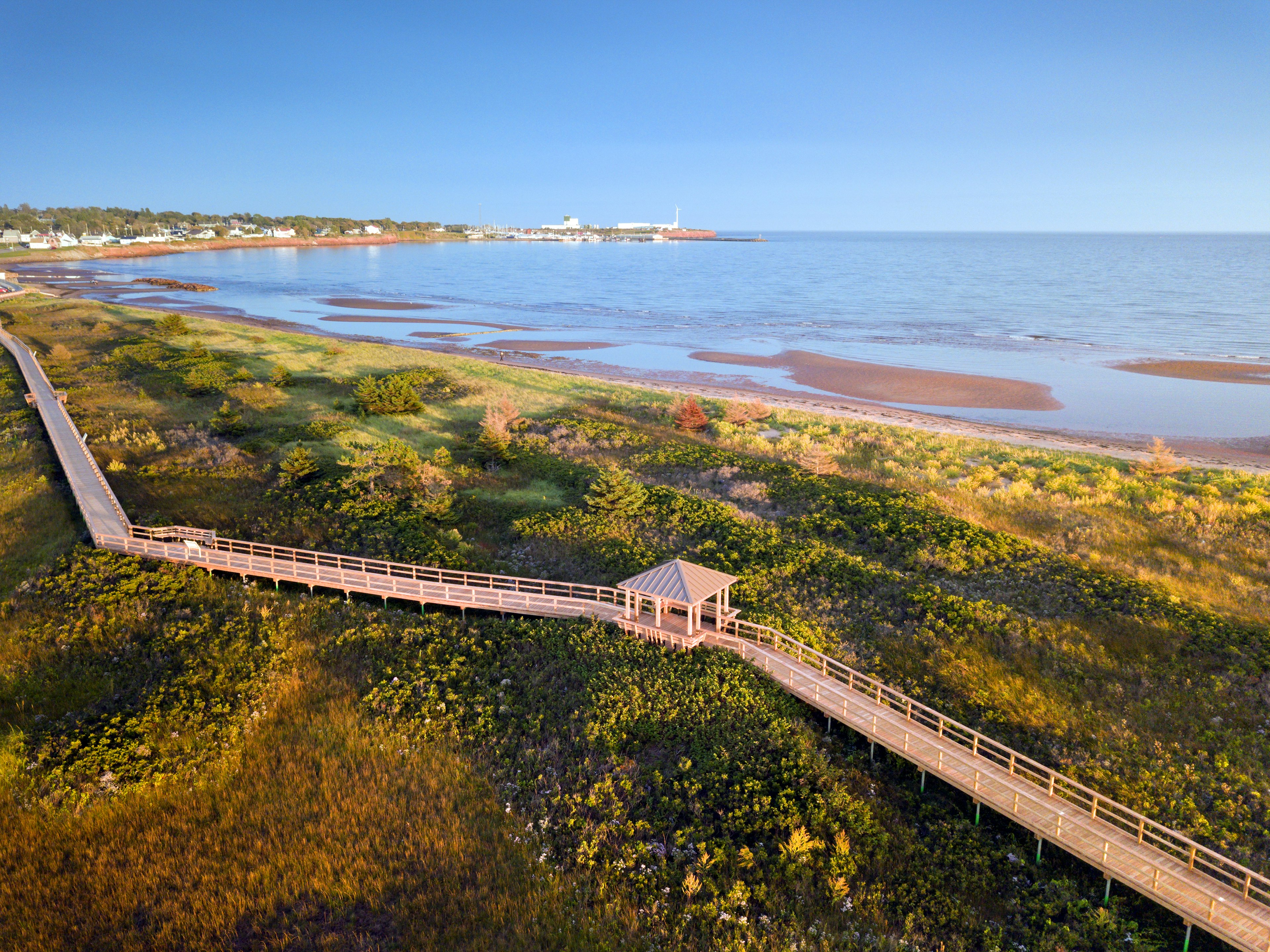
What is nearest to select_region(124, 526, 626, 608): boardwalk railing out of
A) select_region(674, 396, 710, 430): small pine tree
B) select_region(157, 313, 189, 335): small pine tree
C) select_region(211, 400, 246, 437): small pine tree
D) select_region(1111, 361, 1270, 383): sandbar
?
Answer: select_region(211, 400, 246, 437): small pine tree

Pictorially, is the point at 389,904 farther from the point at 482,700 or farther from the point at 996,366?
the point at 996,366

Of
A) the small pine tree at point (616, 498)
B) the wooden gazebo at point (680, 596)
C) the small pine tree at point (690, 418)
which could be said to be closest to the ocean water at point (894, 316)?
the small pine tree at point (690, 418)

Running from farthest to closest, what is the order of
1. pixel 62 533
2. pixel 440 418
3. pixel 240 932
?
1. pixel 440 418
2. pixel 62 533
3. pixel 240 932

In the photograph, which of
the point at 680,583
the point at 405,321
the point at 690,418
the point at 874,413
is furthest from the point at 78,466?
the point at 405,321

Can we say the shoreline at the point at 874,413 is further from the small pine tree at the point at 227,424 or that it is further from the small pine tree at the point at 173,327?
the small pine tree at the point at 227,424

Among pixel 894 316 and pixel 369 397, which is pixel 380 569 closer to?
pixel 369 397

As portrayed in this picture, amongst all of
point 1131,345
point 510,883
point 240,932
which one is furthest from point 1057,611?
point 1131,345

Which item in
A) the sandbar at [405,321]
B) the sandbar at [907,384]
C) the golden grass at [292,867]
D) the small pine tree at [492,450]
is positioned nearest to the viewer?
the golden grass at [292,867]
